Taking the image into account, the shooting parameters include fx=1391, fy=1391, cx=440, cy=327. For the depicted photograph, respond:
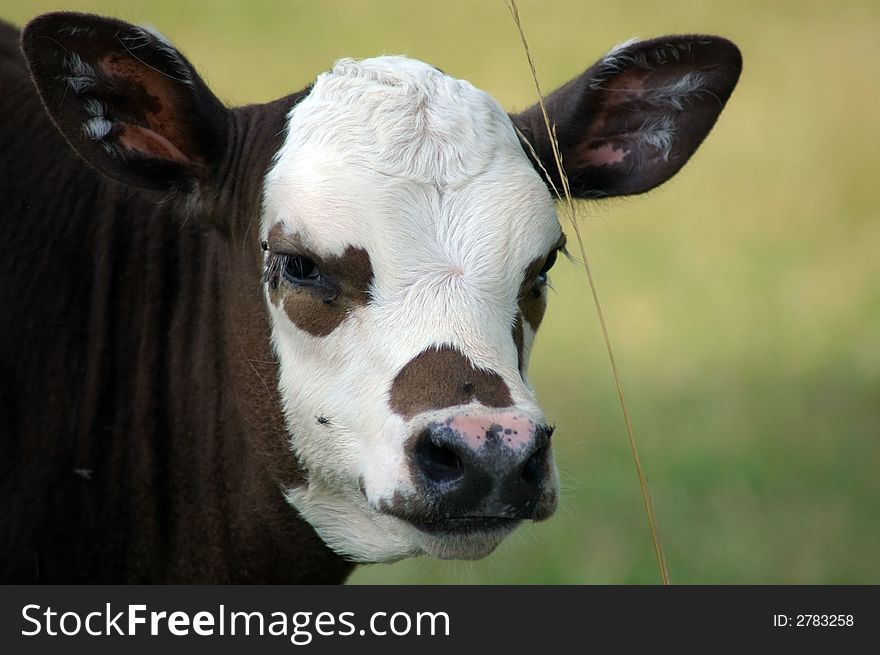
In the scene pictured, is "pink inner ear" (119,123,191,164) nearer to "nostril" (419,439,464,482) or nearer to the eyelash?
the eyelash

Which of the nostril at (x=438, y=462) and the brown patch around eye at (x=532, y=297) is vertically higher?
the brown patch around eye at (x=532, y=297)

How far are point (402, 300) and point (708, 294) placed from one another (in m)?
8.53

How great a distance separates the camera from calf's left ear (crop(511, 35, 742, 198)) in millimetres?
6078

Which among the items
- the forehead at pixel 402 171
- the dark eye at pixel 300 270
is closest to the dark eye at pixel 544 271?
the forehead at pixel 402 171

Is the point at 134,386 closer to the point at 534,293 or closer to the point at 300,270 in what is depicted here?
the point at 300,270

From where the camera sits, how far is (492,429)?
4.58 metres

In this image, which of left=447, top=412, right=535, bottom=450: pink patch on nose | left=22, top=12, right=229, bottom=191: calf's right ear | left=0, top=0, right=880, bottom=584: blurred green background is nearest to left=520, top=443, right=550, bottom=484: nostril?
left=447, top=412, right=535, bottom=450: pink patch on nose

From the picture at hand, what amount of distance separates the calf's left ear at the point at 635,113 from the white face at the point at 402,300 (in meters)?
0.54

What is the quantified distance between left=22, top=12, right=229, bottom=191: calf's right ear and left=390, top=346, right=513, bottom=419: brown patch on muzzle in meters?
1.43

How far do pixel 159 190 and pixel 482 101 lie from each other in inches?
53.5

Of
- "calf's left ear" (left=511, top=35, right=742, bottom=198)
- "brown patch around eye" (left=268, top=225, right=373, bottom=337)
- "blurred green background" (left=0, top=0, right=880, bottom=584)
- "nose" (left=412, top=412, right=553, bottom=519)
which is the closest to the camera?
"nose" (left=412, top=412, right=553, bottom=519)

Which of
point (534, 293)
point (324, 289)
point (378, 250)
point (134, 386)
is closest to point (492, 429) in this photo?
point (378, 250)

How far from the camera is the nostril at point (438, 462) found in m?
4.66

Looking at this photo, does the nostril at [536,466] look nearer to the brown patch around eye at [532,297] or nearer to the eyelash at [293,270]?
the brown patch around eye at [532,297]
